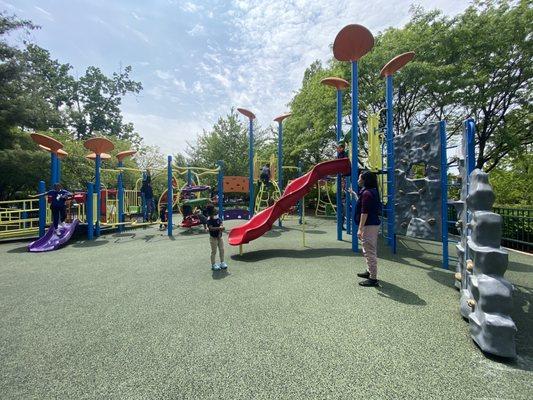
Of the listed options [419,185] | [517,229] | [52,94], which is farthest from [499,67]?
[52,94]

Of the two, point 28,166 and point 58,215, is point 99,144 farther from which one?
point 28,166

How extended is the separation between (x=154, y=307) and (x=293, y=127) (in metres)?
17.5

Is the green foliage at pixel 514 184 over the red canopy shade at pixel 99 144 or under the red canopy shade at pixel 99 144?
under

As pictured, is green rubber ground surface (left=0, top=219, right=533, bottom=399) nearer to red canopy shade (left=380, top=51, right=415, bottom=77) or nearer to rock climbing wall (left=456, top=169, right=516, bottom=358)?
rock climbing wall (left=456, top=169, right=516, bottom=358)

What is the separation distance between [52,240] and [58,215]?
1.07 meters

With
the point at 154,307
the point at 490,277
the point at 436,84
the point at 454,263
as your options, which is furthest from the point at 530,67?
the point at 154,307

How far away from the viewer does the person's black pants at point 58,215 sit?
8.87 meters

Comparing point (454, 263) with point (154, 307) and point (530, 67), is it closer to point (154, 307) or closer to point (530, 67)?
point (154, 307)

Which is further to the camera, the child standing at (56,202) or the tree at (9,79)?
the tree at (9,79)

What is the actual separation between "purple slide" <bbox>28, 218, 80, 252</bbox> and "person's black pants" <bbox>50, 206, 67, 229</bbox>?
9.2 inches

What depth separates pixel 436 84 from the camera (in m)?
12.4

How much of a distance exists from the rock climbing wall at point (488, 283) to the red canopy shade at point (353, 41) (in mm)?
5141

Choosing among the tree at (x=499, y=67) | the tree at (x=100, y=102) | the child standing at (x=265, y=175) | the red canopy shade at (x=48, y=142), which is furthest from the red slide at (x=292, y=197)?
the tree at (x=100, y=102)

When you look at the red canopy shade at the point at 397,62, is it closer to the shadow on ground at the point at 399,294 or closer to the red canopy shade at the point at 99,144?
the shadow on ground at the point at 399,294
